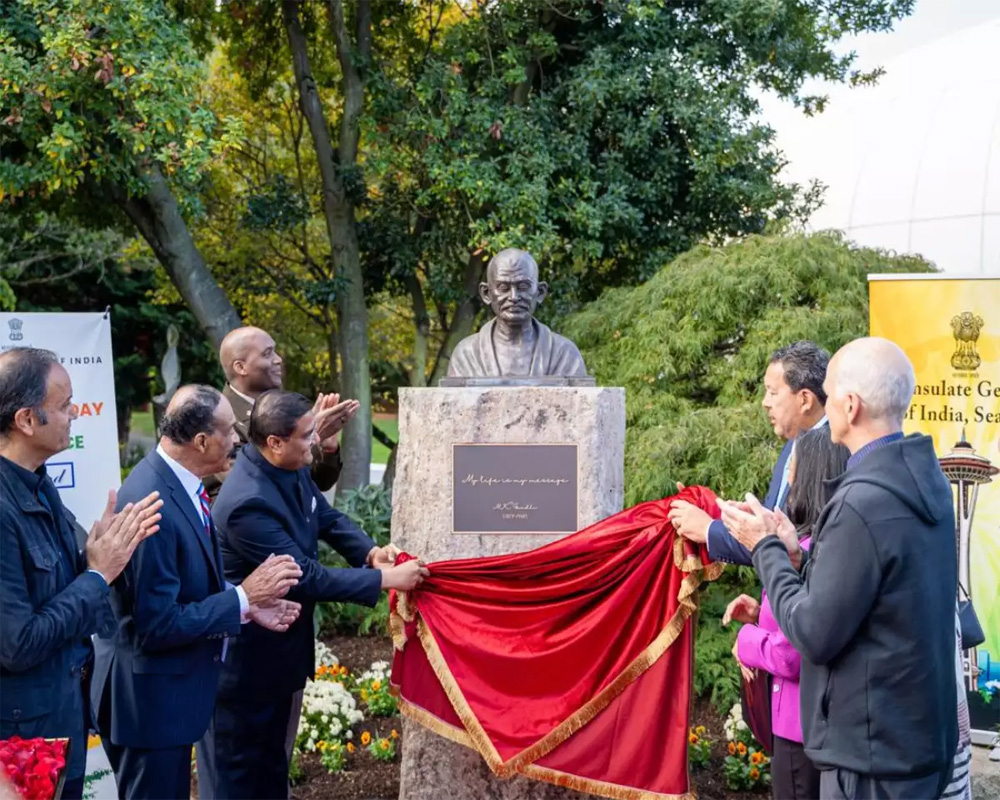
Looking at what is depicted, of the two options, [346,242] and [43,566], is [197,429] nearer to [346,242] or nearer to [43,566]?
[43,566]

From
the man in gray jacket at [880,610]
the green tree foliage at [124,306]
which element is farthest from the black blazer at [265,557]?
the green tree foliage at [124,306]

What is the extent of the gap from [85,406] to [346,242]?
241 inches

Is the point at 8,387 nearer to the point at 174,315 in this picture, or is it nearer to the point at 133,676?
the point at 133,676

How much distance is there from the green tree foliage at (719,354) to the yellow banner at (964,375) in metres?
0.85

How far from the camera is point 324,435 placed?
491 centimetres

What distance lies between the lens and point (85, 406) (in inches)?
232

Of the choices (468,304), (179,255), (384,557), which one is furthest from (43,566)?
(468,304)

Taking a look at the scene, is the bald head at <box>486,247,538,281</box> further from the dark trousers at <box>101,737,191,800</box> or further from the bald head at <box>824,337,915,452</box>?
the dark trousers at <box>101,737,191,800</box>

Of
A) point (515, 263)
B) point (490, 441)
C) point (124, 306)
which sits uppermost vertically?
point (124, 306)

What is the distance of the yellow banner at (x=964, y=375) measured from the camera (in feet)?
20.3

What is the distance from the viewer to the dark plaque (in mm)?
4648

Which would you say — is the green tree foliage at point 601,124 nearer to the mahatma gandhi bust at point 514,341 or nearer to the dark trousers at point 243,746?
the mahatma gandhi bust at point 514,341

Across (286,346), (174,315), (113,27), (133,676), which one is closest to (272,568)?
(133,676)

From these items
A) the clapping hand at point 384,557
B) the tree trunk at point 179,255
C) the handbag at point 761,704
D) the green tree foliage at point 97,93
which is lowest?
the handbag at point 761,704
